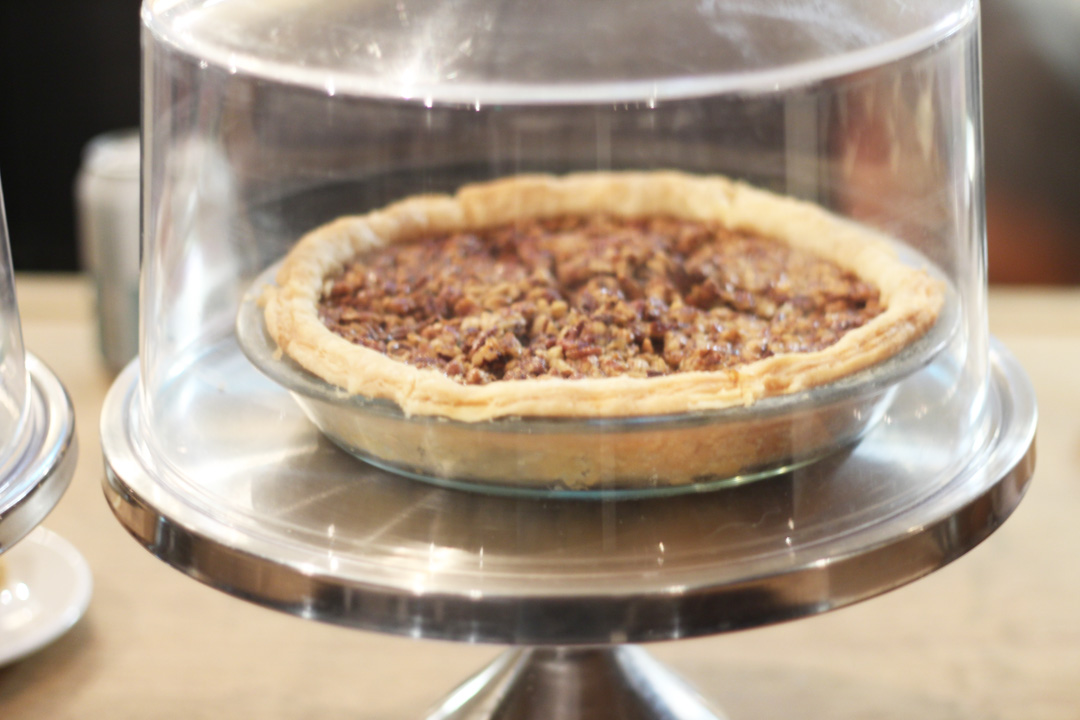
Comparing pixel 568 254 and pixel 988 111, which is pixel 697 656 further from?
pixel 988 111

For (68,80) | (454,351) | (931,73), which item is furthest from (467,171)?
(68,80)

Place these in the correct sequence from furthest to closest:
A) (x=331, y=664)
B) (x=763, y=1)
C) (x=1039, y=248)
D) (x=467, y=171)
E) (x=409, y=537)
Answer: (x=1039, y=248) < (x=467, y=171) < (x=331, y=664) < (x=763, y=1) < (x=409, y=537)

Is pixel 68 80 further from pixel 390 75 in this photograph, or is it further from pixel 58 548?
pixel 390 75

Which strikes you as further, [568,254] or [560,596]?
[568,254]

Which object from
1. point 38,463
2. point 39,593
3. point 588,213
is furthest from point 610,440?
point 39,593

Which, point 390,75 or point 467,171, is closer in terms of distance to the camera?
point 390,75

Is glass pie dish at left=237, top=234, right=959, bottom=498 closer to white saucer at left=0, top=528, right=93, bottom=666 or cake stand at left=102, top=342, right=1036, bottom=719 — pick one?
cake stand at left=102, top=342, right=1036, bottom=719
